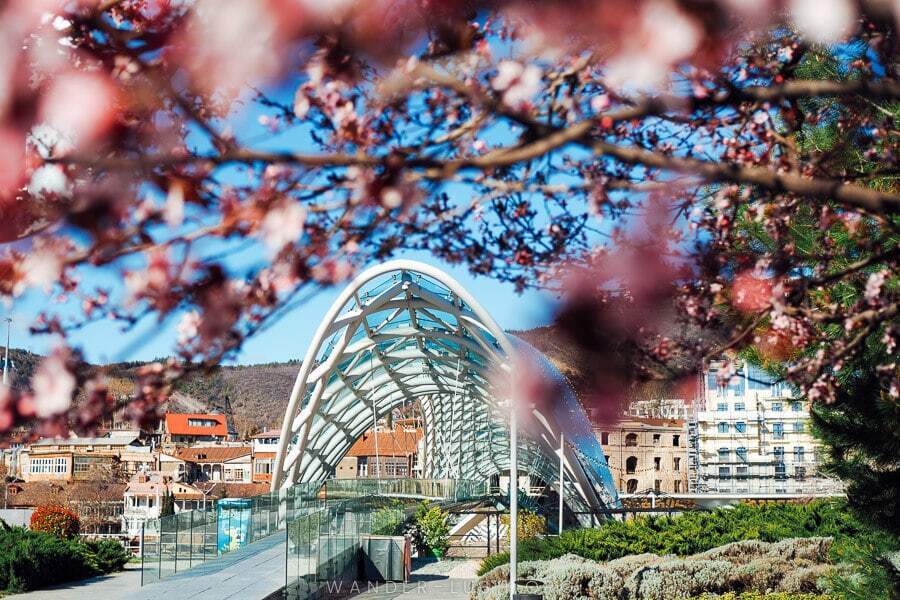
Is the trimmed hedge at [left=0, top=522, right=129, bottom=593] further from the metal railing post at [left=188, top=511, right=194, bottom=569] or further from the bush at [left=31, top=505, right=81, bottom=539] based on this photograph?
the metal railing post at [left=188, top=511, right=194, bottom=569]

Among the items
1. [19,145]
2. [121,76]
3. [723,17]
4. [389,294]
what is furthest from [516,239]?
[389,294]

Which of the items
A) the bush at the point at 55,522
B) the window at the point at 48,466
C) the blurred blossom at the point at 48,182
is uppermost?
the blurred blossom at the point at 48,182

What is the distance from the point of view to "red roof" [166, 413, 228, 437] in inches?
5246

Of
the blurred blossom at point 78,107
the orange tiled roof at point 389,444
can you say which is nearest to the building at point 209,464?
the orange tiled roof at point 389,444

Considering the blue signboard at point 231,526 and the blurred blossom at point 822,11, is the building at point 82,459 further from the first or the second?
the blurred blossom at point 822,11

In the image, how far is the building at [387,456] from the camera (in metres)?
86.3

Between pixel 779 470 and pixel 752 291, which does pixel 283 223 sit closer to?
pixel 752 291

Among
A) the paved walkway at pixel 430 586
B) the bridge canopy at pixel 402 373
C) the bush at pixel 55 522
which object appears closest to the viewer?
the paved walkway at pixel 430 586

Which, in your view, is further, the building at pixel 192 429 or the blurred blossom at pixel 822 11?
the building at pixel 192 429

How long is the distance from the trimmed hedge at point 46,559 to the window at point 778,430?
50066 millimetres

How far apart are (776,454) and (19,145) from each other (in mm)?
65981

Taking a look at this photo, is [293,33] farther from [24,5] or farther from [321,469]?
[321,469]

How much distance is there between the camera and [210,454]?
11462cm

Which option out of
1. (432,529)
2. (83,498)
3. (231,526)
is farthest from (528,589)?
(83,498)
